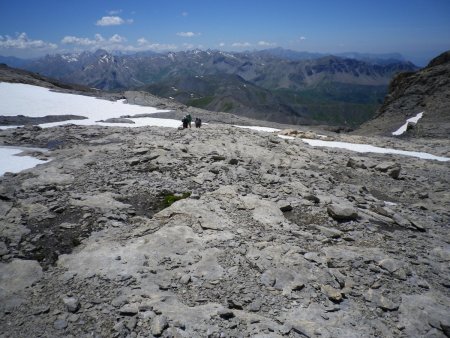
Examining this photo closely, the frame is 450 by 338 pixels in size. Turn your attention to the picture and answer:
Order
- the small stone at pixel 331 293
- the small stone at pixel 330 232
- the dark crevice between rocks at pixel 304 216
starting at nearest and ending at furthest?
the small stone at pixel 331 293, the small stone at pixel 330 232, the dark crevice between rocks at pixel 304 216

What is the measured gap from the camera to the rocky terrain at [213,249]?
28.2 ft

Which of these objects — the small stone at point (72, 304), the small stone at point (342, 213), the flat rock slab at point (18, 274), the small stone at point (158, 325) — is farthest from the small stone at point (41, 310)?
the small stone at point (342, 213)

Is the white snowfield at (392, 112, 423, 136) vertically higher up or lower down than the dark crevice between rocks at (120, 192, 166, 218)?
higher up

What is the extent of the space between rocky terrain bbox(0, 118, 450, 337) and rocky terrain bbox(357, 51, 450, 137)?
35.7m

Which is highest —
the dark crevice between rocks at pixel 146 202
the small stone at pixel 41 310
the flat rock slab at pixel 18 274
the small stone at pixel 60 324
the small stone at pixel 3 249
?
the dark crevice between rocks at pixel 146 202

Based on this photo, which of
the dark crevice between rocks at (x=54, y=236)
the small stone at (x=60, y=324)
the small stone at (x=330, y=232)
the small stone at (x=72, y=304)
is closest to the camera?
the small stone at (x=60, y=324)

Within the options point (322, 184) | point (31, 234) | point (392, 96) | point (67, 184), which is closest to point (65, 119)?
point (67, 184)

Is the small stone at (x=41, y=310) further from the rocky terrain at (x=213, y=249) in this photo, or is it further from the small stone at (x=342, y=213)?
the small stone at (x=342, y=213)

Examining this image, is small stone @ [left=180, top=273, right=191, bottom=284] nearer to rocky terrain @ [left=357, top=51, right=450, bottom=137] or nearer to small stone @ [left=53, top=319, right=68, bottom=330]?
small stone @ [left=53, top=319, right=68, bottom=330]

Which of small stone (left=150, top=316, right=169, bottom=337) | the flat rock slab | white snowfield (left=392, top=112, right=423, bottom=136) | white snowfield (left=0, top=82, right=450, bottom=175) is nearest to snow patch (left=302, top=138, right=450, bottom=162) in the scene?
white snowfield (left=0, top=82, right=450, bottom=175)

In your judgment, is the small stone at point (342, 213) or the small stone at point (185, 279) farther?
the small stone at point (342, 213)

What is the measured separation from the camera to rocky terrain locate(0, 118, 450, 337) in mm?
8594

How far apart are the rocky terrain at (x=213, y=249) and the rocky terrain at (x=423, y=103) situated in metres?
35.7

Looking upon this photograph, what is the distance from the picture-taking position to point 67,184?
16.3m
